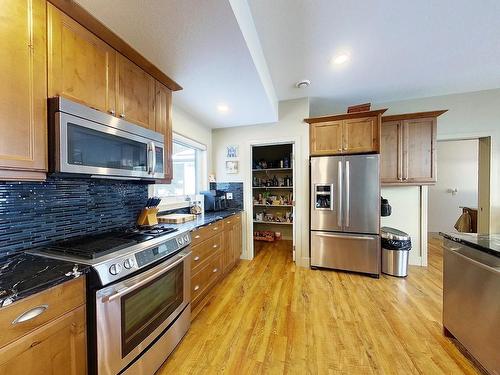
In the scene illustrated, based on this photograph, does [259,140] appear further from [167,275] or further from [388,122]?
[167,275]

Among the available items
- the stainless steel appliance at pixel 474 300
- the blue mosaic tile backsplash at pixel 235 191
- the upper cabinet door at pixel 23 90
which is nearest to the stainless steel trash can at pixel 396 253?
the stainless steel appliance at pixel 474 300

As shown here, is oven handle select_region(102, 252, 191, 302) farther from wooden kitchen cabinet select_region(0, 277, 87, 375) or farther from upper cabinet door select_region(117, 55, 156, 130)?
upper cabinet door select_region(117, 55, 156, 130)

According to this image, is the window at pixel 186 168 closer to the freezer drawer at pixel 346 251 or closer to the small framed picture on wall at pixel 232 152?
the small framed picture on wall at pixel 232 152

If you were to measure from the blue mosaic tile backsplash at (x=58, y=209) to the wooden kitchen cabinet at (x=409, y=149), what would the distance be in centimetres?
355

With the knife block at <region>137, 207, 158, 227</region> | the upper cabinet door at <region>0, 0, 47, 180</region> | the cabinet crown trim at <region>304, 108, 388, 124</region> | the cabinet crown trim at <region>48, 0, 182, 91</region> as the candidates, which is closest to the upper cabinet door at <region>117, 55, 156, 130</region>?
the cabinet crown trim at <region>48, 0, 182, 91</region>

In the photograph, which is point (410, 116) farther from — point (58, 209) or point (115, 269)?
point (58, 209)

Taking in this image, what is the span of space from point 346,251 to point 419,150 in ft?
6.15

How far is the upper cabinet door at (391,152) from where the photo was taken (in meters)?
3.04

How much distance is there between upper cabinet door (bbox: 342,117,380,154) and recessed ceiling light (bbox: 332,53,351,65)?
0.83 meters

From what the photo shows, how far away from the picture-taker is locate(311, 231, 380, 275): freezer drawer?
9.09 feet

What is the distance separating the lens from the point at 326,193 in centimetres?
294

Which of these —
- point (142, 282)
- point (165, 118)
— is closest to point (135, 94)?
point (165, 118)

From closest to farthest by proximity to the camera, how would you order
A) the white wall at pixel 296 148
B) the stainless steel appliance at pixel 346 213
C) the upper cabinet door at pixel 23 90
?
the upper cabinet door at pixel 23 90, the stainless steel appliance at pixel 346 213, the white wall at pixel 296 148

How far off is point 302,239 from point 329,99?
7.73ft
